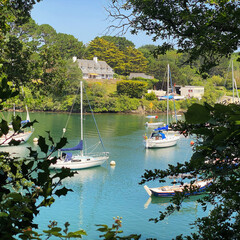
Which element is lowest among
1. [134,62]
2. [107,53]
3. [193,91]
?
[193,91]

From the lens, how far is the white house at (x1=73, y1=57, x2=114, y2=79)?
77188 millimetres

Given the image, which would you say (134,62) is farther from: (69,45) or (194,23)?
(194,23)

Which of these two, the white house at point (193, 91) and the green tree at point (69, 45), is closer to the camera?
the white house at point (193, 91)

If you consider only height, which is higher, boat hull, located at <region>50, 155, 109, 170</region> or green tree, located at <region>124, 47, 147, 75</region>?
green tree, located at <region>124, 47, 147, 75</region>

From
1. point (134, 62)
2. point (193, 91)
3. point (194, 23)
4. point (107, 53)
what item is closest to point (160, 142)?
point (194, 23)

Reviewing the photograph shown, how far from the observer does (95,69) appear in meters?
77.6

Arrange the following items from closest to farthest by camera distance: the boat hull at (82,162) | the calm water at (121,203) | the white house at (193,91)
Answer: the calm water at (121,203)
the boat hull at (82,162)
the white house at (193,91)

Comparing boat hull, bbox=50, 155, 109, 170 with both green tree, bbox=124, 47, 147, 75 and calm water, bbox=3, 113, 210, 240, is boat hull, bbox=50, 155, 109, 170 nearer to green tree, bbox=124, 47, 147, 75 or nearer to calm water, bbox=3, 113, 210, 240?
calm water, bbox=3, 113, 210, 240

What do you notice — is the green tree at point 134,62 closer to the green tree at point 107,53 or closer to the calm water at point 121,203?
the green tree at point 107,53

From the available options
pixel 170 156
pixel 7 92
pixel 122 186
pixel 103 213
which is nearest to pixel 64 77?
pixel 7 92

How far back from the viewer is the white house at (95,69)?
77.2m

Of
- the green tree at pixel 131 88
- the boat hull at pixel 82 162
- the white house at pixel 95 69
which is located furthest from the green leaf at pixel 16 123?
the white house at pixel 95 69

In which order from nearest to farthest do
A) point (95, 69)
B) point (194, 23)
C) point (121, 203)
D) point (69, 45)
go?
point (194, 23) → point (121, 203) → point (95, 69) → point (69, 45)

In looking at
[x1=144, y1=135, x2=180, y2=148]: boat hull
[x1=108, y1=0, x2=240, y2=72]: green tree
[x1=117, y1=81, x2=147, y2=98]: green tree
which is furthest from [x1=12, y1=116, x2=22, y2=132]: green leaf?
[x1=117, y1=81, x2=147, y2=98]: green tree
